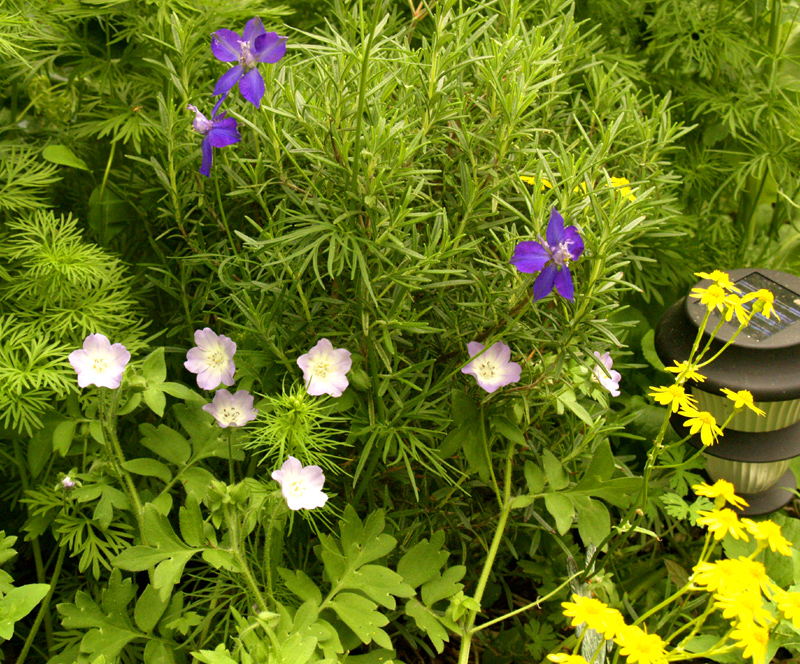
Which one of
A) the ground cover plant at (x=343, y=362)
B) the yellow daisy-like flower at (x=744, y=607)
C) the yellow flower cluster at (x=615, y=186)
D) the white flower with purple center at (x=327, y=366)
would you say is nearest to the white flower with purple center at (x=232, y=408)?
the ground cover plant at (x=343, y=362)

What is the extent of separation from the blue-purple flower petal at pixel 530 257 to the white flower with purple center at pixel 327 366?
324 mm

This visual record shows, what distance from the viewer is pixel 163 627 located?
126 cm

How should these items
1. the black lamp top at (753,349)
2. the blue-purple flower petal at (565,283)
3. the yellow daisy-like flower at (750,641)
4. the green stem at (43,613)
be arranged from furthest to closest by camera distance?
the black lamp top at (753,349), the green stem at (43,613), the blue-purple flower petal at (565,283), the yellow daisy-like flower at (750,641)

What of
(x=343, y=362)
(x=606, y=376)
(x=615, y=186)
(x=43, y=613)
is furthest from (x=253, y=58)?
(x=43, y=613)

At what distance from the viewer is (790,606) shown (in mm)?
1000

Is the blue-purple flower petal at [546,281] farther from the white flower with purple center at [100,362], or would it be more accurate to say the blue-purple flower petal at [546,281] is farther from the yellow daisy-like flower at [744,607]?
the white flower with purple center at [100,362]

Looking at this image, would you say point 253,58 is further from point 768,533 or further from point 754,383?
point 754,383

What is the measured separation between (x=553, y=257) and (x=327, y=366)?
1.36 feet

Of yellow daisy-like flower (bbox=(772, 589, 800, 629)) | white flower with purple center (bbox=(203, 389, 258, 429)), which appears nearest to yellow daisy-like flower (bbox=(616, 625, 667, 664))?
yellow daisy-like flower (bbox=(772, 589, 800, 629))

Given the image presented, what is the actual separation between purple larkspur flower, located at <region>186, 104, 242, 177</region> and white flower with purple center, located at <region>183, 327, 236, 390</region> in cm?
30

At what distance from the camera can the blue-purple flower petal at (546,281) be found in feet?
3.72

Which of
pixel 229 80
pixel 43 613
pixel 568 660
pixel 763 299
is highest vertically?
pixel 229 80

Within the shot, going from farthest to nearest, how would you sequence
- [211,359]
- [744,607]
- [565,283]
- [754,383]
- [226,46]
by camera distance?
[754,383] < [211,359] < [226,46] < [565,283] < [744,607]

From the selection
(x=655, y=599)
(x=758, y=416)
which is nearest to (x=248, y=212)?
(x=758, y=416)
